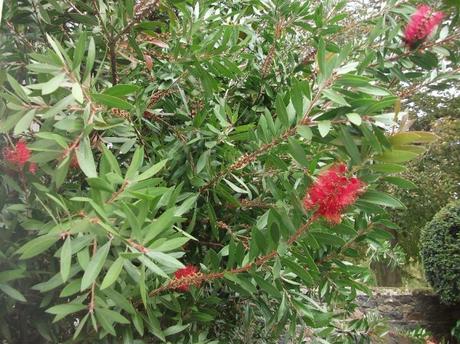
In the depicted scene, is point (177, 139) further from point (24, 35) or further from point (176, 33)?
point (24, 35)

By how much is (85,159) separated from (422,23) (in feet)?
3.12

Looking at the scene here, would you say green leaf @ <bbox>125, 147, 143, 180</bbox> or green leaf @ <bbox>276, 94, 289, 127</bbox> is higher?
green leaf @ <bbox>276, 94, 289, 127</bbox>

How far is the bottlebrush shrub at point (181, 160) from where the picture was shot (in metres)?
1.08

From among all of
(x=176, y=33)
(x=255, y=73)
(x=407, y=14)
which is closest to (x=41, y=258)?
(x=176, y=33)

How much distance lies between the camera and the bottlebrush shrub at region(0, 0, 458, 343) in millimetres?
1076

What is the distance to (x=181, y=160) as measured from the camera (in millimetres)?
1573

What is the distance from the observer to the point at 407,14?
1.55m

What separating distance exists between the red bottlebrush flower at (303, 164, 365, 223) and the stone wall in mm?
6471

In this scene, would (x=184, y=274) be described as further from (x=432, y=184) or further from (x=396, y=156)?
(x=432, y=184)

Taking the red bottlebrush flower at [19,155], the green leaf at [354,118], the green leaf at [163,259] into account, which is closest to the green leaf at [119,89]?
the red bottlebrush flower at [19,155]

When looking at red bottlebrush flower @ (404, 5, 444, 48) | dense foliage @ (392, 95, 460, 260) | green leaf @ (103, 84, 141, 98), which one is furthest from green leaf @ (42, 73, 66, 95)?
dense foliage @ (392, 95, 460, 260)

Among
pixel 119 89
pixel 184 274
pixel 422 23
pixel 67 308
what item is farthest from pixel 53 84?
pixel 422 23

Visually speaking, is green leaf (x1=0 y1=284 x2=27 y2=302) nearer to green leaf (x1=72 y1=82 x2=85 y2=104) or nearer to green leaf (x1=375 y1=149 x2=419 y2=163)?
green leaf (x1=72 y1=82 x2=85 y2=104)

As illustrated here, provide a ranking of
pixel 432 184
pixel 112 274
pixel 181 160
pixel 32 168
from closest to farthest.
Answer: pixel 112 274 < pixel 32 168 < pixel 181 160 < pixel 432 184
